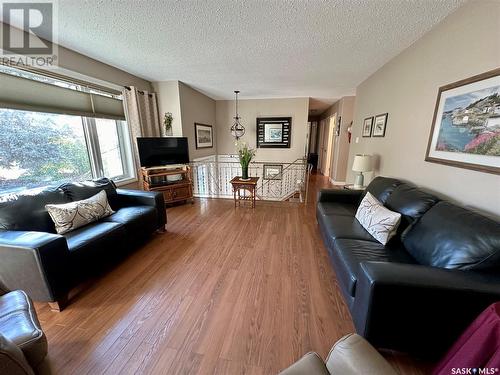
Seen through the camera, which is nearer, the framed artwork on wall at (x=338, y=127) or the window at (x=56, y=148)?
the window at (x=56, y=148)

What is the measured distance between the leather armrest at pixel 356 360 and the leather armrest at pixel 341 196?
218cm

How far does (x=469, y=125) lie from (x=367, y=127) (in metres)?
2.08

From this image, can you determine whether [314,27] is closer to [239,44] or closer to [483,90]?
[239,44]

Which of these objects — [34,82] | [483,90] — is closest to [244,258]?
[483,90]

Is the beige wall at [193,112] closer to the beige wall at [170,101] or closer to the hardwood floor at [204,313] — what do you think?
the beige wall at [170,101]

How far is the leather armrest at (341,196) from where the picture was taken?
279cm

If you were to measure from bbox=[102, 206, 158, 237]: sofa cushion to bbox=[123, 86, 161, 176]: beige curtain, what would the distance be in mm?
1560

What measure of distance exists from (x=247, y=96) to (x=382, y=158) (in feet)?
13.2

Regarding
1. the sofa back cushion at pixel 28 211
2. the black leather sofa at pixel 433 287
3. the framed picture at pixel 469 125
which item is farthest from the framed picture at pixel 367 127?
the sofa back cushion at pixel 28 211

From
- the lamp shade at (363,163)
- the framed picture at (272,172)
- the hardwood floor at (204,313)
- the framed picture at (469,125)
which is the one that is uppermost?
the framed picture at (469,125)

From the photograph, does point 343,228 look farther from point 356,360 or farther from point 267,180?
point 267,180

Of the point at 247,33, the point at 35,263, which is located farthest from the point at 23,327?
the point at 247,33

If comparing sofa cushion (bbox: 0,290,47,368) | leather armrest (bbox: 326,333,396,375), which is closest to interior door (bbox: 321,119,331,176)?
leather armrest (bbox: 326,333,396,375)

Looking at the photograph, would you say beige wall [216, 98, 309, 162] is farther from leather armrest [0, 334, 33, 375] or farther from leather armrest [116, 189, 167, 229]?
leather armrest [0, 334, 33, 375]
